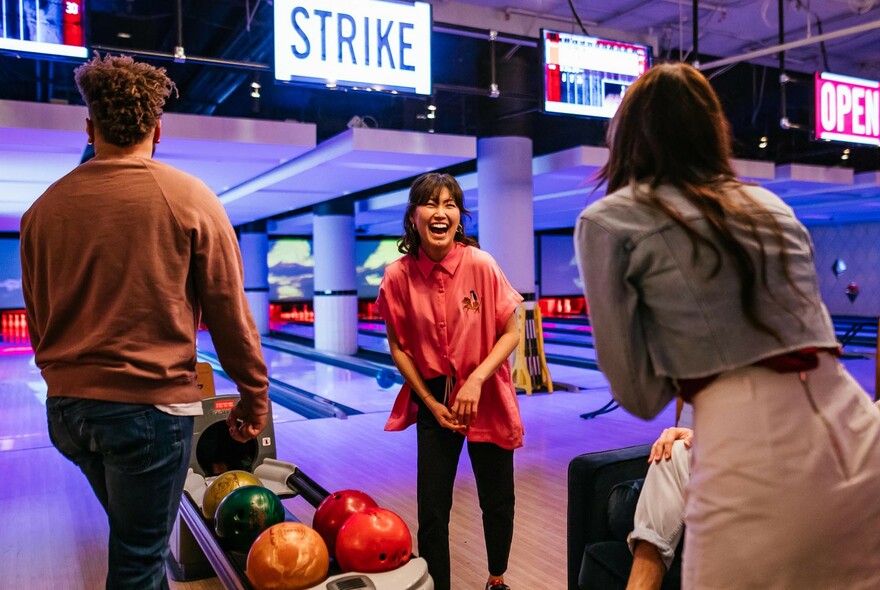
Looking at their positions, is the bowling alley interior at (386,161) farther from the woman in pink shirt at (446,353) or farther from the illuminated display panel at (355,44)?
the woman in pink shirt at (446,353)

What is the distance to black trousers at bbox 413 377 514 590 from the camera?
2197 millimetres

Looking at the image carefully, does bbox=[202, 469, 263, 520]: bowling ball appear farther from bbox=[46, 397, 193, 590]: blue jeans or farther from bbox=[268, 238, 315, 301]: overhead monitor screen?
bbox=[268, 238, 315, 301]: overhead monitor screen

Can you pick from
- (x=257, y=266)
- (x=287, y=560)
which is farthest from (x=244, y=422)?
(x=257, y=266)

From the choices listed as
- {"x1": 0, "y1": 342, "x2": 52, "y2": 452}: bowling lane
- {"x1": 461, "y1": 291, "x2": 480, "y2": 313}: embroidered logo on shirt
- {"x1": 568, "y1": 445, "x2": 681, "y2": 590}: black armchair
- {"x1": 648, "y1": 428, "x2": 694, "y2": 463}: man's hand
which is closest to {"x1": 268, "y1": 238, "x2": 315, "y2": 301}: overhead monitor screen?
{"x1": 0, "y1": 342, "x2": 52, "y2": 452}: bowling lane

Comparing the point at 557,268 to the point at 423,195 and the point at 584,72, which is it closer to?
the point at 584,72

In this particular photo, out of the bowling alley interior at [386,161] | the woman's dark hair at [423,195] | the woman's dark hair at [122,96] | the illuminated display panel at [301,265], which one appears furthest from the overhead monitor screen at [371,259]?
the woman's dark hair at [122,96]

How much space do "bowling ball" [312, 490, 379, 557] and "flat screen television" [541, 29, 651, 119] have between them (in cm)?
336

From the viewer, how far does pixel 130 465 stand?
1.32 m

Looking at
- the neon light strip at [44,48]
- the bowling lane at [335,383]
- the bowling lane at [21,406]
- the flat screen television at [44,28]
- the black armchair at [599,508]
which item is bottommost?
the bowling lane at [335,383]

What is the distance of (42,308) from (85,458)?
0.95 ft

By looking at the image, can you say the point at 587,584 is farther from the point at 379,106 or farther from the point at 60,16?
the point at 379,106

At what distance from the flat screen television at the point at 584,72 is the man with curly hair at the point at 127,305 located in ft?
13.1

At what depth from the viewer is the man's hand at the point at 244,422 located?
5.04 feet

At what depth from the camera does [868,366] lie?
895cm
